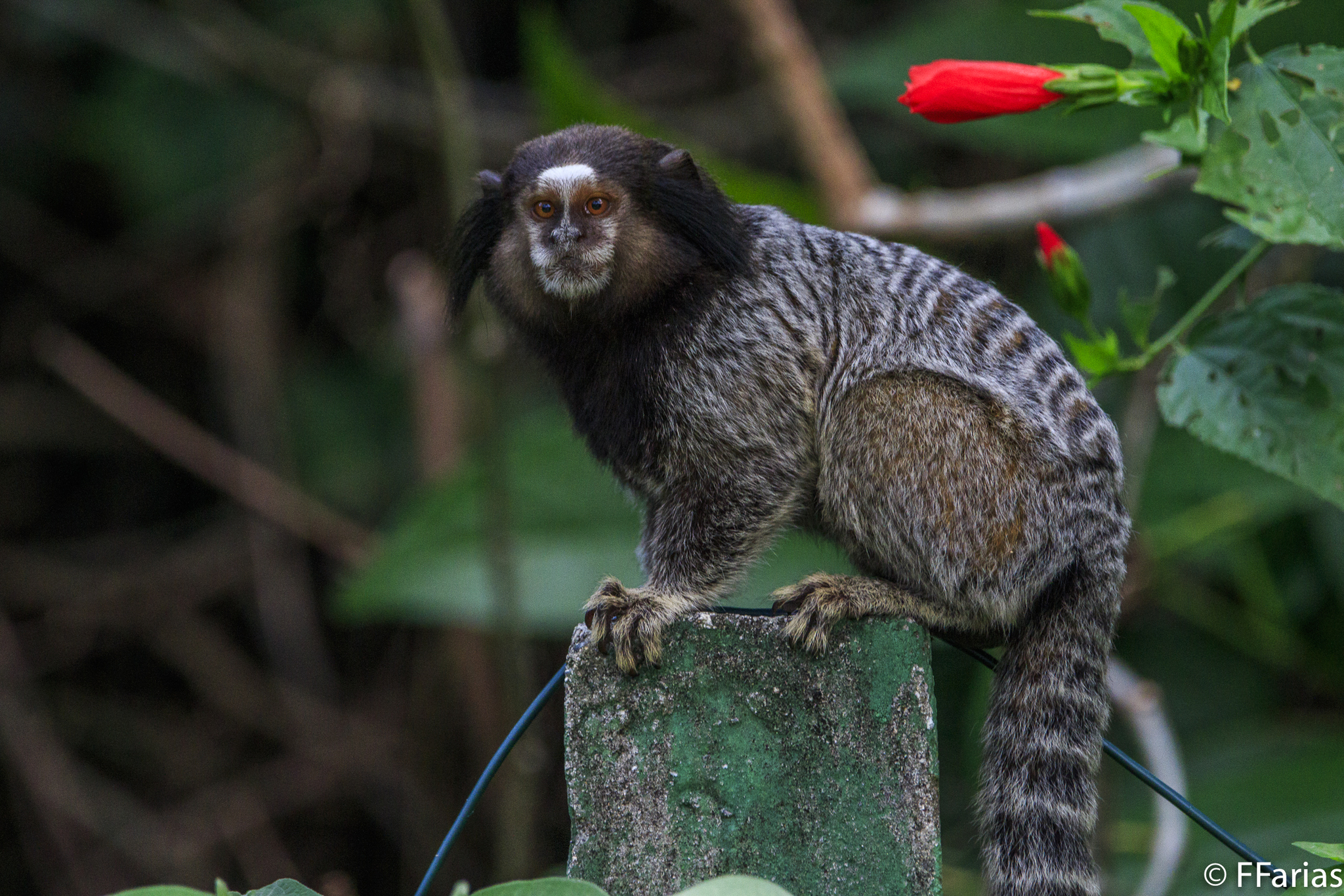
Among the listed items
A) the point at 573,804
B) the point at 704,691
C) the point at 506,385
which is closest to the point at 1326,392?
the point at 704,691

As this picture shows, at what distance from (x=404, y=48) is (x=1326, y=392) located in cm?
421

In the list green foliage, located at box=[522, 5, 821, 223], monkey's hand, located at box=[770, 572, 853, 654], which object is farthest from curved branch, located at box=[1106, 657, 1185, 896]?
monkey's hand, located at box=[770, 572, 853, 654]

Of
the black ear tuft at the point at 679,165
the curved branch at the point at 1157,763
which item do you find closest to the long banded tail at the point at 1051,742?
the black ear tuft at the point at 679,165

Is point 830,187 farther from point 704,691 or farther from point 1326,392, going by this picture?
point 704,691

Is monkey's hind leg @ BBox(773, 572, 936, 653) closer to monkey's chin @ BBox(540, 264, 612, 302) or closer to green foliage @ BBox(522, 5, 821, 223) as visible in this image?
monkey's chin @ BBox(540, 264, 612, 302)

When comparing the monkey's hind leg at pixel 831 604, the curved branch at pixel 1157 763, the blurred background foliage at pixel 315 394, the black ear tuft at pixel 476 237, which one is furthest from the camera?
the blurred background foliage at pixel 315 394

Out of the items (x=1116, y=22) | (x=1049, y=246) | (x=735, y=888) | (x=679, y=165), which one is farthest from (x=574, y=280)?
(x=735, y=888)

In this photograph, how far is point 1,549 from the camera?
16.6 feet

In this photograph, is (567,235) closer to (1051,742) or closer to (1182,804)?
(1051,742)

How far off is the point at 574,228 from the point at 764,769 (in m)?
0.90

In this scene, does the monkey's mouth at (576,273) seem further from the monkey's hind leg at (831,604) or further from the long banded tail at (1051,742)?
the long banded tail at (1051,742)

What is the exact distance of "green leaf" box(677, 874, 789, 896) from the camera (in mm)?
1226

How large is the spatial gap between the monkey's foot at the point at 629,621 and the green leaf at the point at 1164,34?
3.32 ft

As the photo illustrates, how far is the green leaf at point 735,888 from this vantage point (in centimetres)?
123
